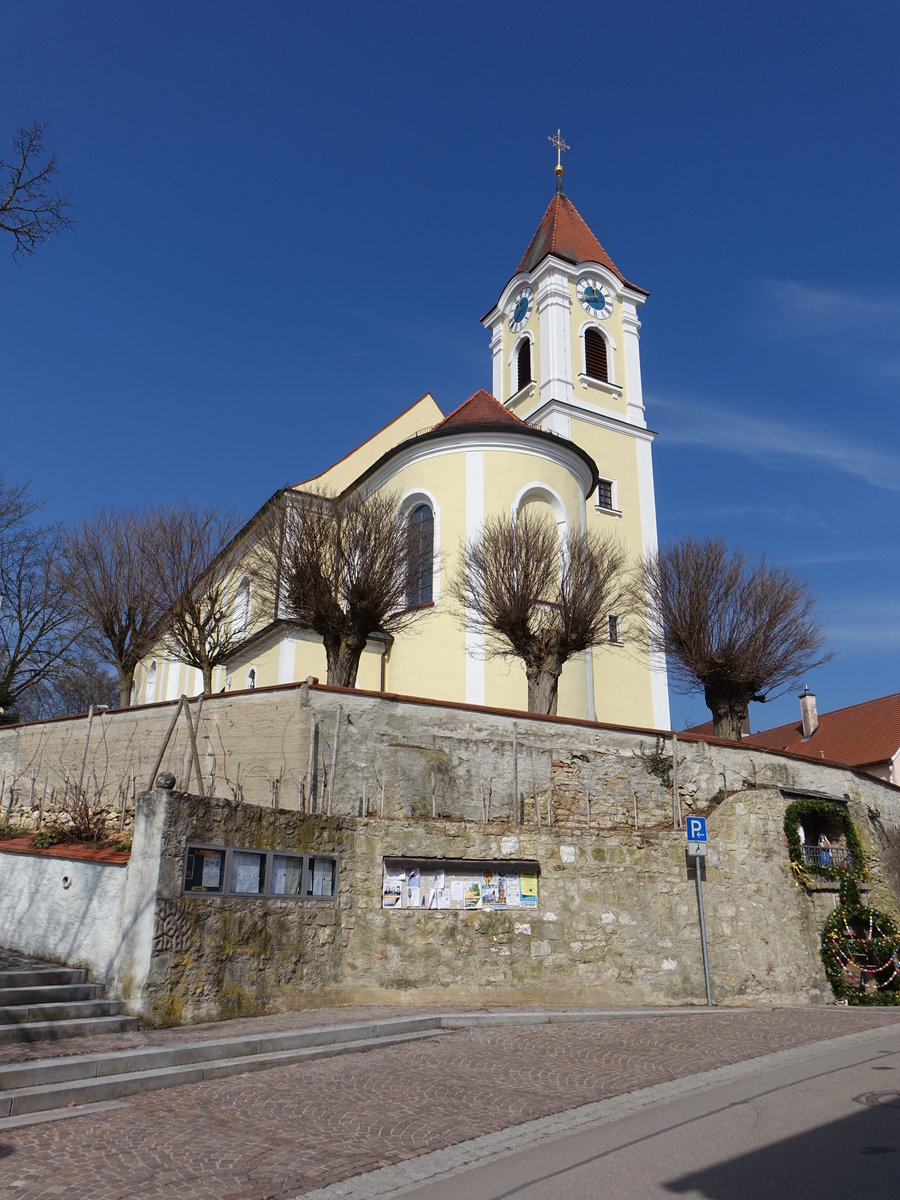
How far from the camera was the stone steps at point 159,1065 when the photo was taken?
6.71m

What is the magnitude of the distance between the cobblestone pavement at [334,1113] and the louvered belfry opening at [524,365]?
2894cm

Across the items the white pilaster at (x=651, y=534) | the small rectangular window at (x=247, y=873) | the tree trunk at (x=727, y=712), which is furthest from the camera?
the white pilaster at (x=651, y=534)

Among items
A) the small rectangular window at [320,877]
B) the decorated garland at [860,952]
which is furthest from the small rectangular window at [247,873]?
the decorated garland at [860,952]

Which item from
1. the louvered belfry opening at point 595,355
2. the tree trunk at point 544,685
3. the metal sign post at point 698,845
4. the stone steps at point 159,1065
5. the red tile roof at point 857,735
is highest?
the louvered belfry opening at point 595,355

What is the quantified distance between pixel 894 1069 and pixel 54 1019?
751 cm

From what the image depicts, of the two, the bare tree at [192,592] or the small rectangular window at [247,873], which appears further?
the bare tree at [192,592]

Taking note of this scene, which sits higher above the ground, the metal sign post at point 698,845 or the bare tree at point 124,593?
the bare tree at point 124,593

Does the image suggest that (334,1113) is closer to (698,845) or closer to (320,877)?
(320,877)

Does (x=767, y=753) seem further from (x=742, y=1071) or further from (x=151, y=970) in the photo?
(x=151, y=970)

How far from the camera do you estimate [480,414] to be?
28.8 metres

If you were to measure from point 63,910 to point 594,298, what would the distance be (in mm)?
32117

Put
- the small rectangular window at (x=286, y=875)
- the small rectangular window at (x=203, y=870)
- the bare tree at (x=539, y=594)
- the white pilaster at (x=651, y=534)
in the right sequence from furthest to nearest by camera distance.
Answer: the white pilaster at (x=651, y=534) < the bare tree at (x=539, y=594) < the small rectangular window at (x=286, y=875) < the small rectangular window at (x=203, y=870)

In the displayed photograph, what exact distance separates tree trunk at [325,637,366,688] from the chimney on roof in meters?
29.3

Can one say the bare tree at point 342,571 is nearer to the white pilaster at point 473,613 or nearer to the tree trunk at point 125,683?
the white pilaster at point 473,613
